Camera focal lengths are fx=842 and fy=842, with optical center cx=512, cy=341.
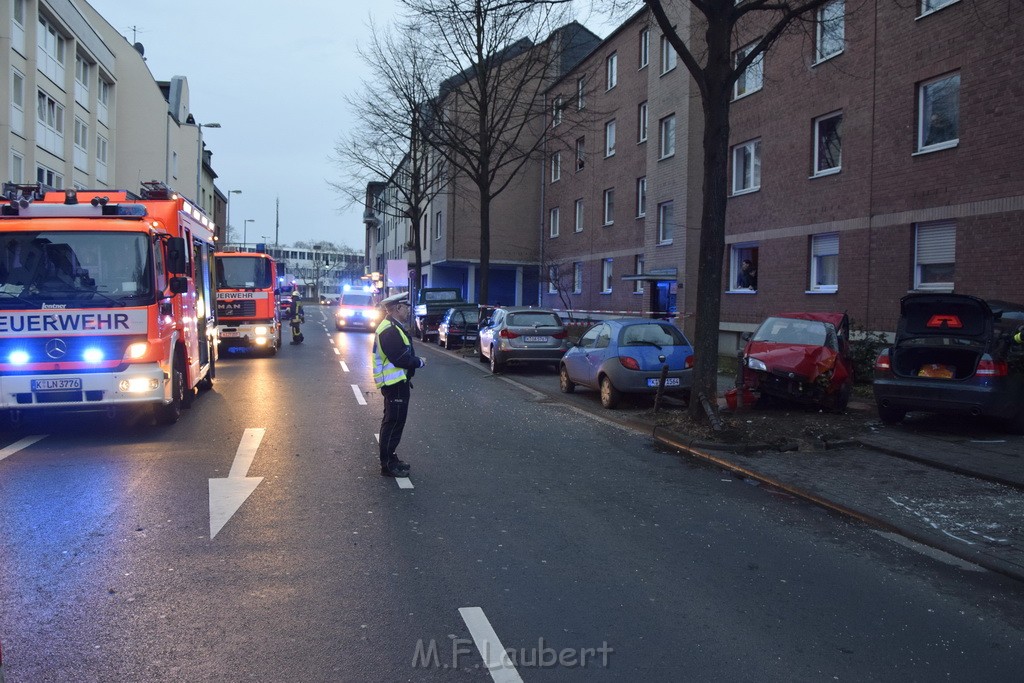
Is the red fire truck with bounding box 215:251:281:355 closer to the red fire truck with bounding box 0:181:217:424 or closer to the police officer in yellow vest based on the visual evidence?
the red fire truck with bounding box 0:181:217:424

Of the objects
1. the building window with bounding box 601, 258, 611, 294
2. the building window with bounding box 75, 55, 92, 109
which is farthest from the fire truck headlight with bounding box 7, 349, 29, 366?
the building window with bounding box 75, 55, 92, 109

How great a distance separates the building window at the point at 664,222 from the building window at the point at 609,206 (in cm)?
555

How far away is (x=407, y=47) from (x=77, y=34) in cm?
1702

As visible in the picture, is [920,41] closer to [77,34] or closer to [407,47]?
[407,47]

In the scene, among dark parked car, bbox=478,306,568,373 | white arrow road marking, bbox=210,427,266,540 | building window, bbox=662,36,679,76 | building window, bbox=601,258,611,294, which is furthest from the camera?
building window, bbox=601,258,611,294

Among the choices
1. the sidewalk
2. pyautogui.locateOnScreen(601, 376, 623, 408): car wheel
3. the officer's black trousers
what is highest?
the officer's black trousers

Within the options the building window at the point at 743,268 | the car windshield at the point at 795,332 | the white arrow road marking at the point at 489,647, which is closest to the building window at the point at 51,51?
the building window at the point at 743,268

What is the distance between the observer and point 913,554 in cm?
598

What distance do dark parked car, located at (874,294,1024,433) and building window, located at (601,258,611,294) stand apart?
2458cm

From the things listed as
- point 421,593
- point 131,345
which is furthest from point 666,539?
point 131,345

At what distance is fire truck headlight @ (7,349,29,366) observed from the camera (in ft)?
31.5

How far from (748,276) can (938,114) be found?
7558 millimetres

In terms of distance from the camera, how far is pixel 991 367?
1009 cm

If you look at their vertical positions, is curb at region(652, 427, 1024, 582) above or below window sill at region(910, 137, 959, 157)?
below
